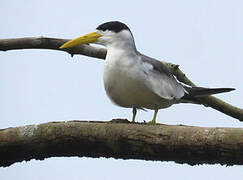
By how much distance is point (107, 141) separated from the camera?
14.6 ft

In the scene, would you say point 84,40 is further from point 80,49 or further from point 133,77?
point 133,77

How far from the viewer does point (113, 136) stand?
4.44m

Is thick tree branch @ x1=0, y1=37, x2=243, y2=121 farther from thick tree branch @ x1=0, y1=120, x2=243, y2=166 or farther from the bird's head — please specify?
thick tree branch @ x1=0, y1=120, x2=243, y2=166

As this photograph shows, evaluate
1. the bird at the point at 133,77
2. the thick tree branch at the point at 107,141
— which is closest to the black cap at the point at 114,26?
the bird at the point at 133,77

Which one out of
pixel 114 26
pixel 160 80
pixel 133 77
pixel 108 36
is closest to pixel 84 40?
pixel 108 36

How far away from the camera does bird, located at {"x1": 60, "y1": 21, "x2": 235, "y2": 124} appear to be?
5.21 metres

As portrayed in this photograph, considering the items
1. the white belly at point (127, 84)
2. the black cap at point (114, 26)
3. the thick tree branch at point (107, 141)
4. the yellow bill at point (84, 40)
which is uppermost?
the black cap at point (114, 26)

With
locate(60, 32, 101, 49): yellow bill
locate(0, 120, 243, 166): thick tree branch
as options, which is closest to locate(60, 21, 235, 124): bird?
locate(60, 32, 101, 49): yellow bill

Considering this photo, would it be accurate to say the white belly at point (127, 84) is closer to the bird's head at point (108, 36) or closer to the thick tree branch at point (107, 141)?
the bird's head at point (108, 36)

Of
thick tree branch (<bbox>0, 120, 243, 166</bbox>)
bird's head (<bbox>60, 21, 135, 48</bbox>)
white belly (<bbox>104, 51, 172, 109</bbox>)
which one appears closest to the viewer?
thick tree branch (<bbox>0, 120, 243, 166</bbox>)

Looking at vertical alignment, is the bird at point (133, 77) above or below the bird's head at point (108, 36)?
below

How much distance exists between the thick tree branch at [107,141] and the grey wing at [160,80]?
0.85 metres

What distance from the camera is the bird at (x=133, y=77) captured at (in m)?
5.21

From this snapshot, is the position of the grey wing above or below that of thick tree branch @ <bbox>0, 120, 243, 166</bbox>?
above
